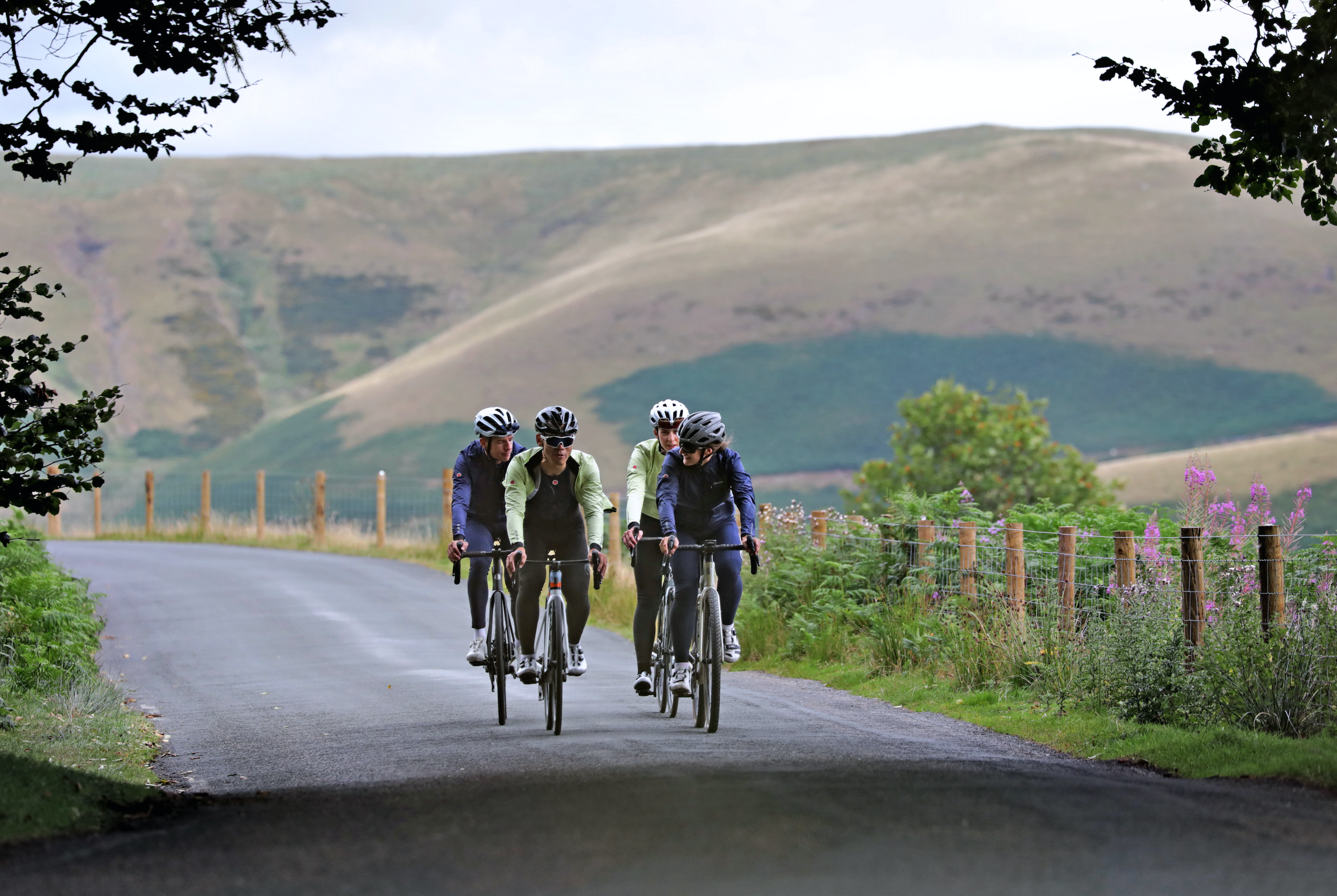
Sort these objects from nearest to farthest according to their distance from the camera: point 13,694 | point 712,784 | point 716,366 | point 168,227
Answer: point 712,784 → point 13,694 → point 716,366 → point 168,227

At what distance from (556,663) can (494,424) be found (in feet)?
6.55

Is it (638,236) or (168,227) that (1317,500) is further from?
(168,227)

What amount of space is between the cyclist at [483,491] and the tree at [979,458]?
26.5 m

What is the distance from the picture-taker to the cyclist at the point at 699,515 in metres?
10.6

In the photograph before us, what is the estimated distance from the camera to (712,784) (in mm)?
7691

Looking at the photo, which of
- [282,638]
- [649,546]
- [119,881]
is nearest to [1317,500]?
[282,638]

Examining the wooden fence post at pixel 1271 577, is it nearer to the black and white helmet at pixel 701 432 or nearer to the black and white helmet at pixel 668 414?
the black and white helmet at pixel 701 432

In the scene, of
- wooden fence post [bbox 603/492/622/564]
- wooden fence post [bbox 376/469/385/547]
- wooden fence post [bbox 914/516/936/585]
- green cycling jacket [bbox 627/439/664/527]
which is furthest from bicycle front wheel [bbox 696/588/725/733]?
wooden fence post [bbox 376/469/385/547]

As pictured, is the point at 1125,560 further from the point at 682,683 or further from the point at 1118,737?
the point at 682,683

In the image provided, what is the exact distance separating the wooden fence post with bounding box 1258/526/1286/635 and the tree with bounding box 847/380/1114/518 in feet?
91.0

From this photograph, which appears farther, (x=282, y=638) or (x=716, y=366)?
(x=716, y=366)

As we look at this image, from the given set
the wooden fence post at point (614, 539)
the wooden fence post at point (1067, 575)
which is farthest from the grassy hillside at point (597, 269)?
the wooden fence post at point (1067, 575)

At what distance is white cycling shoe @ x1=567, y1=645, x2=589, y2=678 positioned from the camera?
1067 centimetres

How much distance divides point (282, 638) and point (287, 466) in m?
86.9
